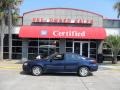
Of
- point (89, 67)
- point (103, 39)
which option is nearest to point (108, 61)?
point (103, 39)

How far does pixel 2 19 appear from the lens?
38.6m

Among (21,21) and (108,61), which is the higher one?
(21,21)

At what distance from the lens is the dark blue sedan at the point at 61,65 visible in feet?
78.6

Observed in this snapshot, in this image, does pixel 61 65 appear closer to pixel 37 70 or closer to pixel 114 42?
pixel 37 70

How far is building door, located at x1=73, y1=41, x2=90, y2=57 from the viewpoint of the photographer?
4028cm

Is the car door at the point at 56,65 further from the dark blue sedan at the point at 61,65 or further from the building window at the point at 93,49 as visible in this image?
the building window at the point at 93,49

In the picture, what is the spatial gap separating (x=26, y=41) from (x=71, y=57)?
1671cm

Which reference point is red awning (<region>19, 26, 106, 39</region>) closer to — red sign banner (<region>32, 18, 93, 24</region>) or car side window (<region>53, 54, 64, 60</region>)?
red sign banner (<region>32, 18, 93, 24</region>)

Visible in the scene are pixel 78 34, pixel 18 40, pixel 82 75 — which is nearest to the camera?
pixel 82 75

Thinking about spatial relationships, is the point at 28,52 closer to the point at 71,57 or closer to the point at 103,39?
the point at 103,39

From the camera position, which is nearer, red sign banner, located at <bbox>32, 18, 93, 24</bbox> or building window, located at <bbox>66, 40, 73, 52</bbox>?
red sign banner, located at <bbox>32, 18, 93, 24</bbox>

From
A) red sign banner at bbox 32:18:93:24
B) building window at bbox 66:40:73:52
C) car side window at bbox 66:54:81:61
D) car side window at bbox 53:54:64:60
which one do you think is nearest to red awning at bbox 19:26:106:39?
red sign banner at bbox 32:18:93:24

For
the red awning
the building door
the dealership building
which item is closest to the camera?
the red awning

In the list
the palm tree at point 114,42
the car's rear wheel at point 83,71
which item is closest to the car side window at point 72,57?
the car's rear wheel at point 83,71
